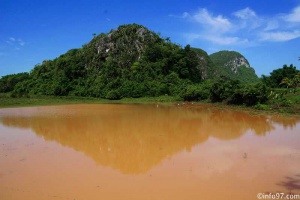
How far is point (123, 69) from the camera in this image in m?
43.1

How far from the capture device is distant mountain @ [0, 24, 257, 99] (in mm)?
39406

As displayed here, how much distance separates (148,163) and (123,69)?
1453 inches

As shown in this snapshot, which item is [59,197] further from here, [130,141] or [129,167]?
[130,141]

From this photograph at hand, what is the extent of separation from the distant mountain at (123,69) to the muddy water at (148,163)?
25.9 metres

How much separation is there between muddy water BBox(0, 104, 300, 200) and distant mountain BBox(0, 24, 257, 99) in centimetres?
2592

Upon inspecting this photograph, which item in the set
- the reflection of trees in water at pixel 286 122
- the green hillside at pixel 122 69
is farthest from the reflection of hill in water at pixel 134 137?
the green hillside at pixel 122 69

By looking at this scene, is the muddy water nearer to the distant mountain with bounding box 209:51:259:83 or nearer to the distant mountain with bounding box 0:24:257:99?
the distant mountain with bounding box 0:24:257:99

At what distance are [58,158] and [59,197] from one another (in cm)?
274

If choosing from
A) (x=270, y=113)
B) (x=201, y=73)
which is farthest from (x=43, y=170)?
(x=201, y=73)

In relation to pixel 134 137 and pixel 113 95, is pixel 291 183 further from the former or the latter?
pixel 113 95

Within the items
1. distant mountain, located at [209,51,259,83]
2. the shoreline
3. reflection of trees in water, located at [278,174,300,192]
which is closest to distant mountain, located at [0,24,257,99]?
the shoreline

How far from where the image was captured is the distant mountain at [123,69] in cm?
3941

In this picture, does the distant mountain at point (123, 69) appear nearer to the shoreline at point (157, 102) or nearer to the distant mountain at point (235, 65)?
the shoreline at point (157, 102)

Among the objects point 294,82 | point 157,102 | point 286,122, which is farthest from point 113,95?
point 294,82
